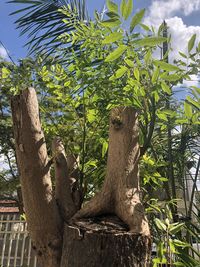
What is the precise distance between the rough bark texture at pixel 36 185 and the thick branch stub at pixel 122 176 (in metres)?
0.15

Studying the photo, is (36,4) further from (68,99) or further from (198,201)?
(198,201)

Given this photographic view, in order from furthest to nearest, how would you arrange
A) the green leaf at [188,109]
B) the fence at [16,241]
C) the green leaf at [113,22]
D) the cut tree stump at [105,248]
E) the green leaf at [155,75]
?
Answer: the fence at [16,241] < the green leaf at [188,109] < the green leaf at [155,75] < the green leaf at [113,22] < the cut tree stump at [105,248]

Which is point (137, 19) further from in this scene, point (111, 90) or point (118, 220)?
point (118, 220)

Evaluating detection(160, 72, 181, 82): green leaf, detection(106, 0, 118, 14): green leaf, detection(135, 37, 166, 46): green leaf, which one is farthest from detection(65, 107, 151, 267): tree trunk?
detection(106, 0, 118, 14): green leaf

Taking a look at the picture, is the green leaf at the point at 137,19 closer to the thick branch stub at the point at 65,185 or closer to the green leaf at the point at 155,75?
the green leaf at the point at 155,75

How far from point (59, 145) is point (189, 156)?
1.96 metres

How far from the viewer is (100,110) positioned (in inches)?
70.7

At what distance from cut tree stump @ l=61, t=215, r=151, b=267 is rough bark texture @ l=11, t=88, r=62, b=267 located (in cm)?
17

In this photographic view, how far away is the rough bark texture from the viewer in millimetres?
1429

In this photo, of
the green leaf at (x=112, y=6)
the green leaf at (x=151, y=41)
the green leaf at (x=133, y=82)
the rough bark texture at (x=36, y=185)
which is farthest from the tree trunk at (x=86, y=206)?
the green leaf at (x=112, y=6)

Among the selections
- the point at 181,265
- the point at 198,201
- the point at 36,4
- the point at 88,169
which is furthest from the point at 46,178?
the point at 198,201

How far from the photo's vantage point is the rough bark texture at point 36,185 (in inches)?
56.2

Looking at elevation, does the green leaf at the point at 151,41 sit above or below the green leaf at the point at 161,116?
above

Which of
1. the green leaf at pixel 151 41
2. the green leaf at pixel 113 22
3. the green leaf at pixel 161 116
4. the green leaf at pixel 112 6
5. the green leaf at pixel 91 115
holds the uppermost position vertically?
the green leaf at pixel 112 6
